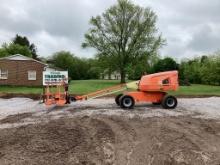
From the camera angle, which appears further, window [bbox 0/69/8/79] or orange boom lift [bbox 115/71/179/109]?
window [bbox 0/69/8/79]

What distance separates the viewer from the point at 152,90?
623 inches

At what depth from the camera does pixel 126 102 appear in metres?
15.4

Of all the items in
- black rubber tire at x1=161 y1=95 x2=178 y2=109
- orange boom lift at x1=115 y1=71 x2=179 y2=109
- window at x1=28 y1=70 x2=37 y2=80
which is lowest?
black rubber tire at x1=161 y1=95 x2=178 y2=109

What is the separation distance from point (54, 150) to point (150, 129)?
337 centimetres

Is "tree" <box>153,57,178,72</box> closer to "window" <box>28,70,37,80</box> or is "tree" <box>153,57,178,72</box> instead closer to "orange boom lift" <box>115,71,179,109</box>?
"window" <box>28,70,37,80</box>

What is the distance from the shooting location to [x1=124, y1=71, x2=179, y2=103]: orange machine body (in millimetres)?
15680

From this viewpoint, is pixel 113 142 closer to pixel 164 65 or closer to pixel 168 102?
pixel 168 102

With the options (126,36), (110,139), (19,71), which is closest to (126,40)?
(126,36)

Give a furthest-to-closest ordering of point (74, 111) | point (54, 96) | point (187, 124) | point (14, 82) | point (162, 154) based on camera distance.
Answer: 1. point (14, 82)
2. point (54, 96)
3. point (74, 111)
4. point (187, 124)
5. point (162, 154)

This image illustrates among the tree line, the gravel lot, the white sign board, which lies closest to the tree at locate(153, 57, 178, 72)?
the tree line

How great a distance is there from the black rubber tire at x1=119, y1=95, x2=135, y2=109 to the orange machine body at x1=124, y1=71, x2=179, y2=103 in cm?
A: 24

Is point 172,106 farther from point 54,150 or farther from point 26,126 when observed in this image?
point 54,150

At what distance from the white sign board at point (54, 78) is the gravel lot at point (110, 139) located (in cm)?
340

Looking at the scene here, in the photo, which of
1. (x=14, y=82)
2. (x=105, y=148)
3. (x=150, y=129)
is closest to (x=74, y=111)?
(x=150, y=129)
